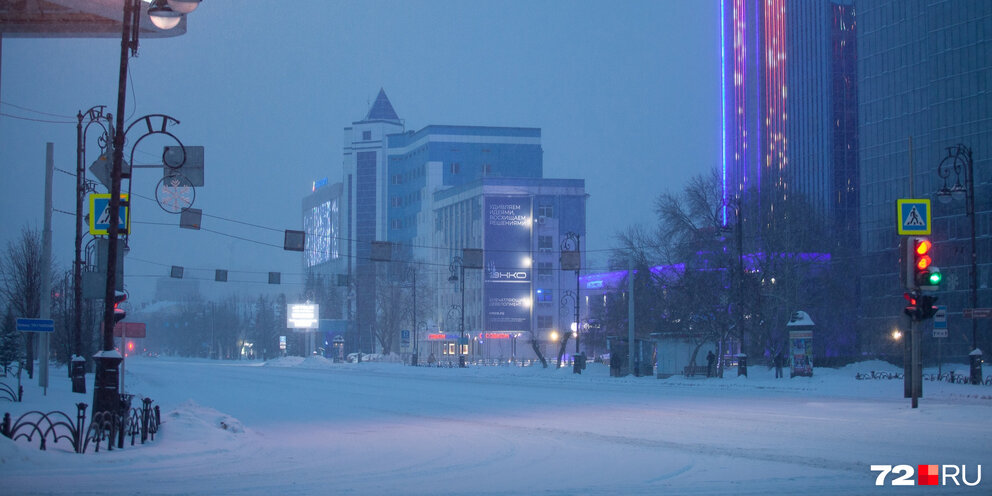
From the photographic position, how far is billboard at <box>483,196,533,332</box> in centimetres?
11706

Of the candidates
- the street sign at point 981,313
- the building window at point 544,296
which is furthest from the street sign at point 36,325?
the building window at point 544,296

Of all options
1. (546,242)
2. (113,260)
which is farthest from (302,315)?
(113,260)

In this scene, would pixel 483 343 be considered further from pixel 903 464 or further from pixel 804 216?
pixel 903 464

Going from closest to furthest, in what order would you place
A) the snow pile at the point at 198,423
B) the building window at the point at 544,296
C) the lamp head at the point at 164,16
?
1. the lamp head at the point at 164,16
2. the snow pile at the point at 198,423
3. the building window at the point at 544,296

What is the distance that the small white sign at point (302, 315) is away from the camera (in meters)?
108

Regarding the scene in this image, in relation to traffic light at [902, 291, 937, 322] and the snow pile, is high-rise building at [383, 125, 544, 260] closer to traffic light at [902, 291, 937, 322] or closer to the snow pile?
traffic light at [902, 291, 937, 322]

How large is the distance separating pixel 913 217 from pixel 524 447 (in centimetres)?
1404

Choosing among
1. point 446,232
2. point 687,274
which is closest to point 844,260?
point 687,274

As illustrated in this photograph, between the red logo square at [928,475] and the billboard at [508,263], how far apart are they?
101692 mm

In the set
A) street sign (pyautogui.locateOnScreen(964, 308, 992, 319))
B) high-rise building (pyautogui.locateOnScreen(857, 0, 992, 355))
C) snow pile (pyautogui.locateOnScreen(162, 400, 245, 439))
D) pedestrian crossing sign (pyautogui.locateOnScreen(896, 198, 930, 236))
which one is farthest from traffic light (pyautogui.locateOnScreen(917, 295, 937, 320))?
high-rise building (pyautogui.locateOnScreen(857, 0, 992, 355))

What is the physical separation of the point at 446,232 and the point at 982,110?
223 feet

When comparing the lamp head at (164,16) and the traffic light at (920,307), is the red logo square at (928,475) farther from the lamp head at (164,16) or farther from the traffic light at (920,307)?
the lamp head at (164,16)

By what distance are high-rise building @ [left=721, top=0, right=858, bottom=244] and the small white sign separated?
2544 inches

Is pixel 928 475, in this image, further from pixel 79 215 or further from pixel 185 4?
pixel 79 215
